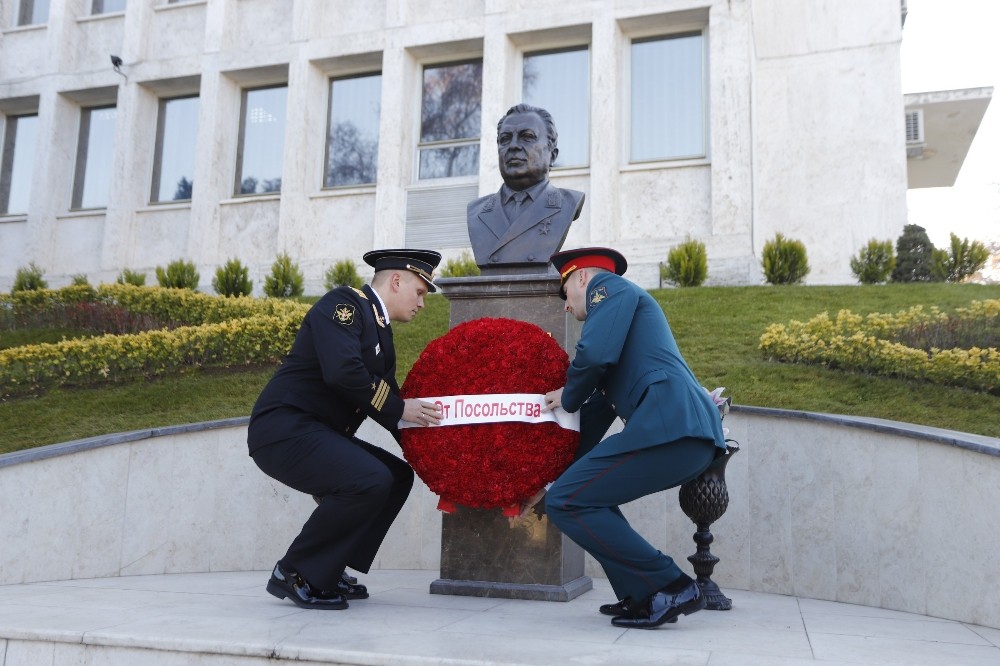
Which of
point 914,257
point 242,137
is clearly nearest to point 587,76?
point 914,257

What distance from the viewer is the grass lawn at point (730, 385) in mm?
7332

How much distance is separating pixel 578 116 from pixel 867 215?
19.1 ft

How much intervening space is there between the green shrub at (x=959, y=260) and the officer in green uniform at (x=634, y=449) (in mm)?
10964

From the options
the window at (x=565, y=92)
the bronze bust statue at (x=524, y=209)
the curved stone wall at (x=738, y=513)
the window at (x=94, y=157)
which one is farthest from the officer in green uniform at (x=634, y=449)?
the window at (x=94, y=157)

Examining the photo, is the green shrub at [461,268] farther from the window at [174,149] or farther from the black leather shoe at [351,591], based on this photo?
the black leather shoe at [351,591]

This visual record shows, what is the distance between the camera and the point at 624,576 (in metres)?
4.20

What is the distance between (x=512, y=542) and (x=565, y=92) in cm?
1270

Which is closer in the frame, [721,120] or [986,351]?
[986,351]

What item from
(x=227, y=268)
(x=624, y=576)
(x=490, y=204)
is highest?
(x=227, y=268)

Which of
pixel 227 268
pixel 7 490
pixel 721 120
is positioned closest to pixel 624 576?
pixel 7 490

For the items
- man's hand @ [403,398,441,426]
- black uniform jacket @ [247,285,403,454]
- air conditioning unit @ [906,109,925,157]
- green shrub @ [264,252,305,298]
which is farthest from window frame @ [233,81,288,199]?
air conditioning unit @ [906,109,925,157]

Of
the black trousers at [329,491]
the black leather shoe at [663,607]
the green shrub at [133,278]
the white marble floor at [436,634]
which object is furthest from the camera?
the green shrub at [133,278]

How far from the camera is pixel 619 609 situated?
→ 4.43m

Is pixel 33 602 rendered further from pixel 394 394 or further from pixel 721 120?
pixel 721 120
